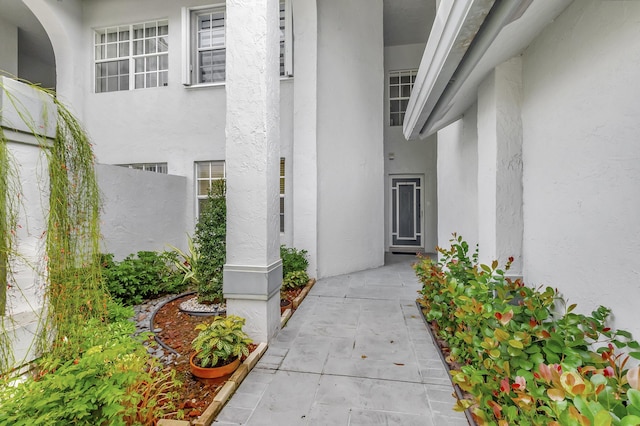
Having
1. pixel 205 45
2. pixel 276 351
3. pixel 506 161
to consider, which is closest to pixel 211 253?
pixel 276 351

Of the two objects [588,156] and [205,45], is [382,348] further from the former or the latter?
[205,45]

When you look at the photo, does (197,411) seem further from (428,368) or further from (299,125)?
(299,125)

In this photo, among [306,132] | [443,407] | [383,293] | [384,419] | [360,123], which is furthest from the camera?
[360,123]

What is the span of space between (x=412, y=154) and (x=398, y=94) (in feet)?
6.56

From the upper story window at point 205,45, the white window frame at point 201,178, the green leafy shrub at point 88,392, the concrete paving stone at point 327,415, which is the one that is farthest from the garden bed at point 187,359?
the upper story window at point 205,45

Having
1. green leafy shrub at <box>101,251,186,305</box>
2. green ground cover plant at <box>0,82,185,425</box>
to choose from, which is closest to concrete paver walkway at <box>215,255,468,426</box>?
green ground cover plant at <box>0,82,185,425</box>

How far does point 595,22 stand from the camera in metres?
1.70

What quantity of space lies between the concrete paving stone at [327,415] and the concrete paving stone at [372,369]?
17.5 inches

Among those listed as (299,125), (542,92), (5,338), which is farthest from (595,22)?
(299,125)

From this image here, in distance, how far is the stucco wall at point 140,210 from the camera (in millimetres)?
4887

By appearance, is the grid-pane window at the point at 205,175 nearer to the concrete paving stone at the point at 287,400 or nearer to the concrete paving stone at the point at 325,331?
the concrete paving stone at the point at 325,331

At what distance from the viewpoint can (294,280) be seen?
203 inches

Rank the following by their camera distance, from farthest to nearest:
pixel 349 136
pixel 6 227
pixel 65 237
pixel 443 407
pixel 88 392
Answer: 1. pixel 349 136
2. pixel 443 407
3. pixel 65 237
4. pixel 6 227
5. pixel 88 392

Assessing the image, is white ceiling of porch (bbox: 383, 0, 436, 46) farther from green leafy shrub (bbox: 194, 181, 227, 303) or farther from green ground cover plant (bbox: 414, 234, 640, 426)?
green ground cover plant (bbox: 414, 234, 640, 426)
